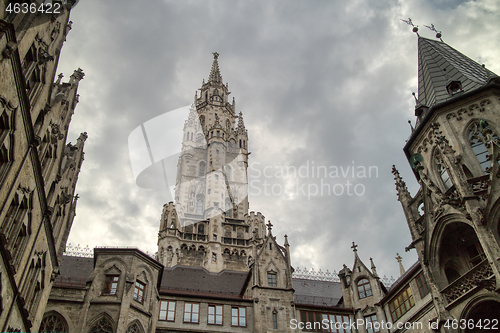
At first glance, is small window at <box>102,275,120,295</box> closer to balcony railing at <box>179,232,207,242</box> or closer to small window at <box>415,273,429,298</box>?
small window at <box>415,273,429,298</box>

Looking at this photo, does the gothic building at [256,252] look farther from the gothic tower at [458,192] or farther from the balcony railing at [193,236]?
the balcony railing at [193,236]

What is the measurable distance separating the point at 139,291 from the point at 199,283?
8.27 meters

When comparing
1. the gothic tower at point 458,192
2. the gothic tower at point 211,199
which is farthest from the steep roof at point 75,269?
the gothic tower at point 458,192

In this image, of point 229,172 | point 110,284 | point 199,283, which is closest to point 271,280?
point 199,283

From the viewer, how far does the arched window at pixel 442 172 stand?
26719mm

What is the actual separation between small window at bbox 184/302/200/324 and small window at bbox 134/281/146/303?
160 inches

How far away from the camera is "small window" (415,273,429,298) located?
26.6m

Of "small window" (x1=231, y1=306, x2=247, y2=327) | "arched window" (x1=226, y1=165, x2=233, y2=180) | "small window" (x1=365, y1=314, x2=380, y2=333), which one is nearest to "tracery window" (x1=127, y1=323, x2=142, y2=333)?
"small window" (x1=231, y1=306, x2=247, y2=327)

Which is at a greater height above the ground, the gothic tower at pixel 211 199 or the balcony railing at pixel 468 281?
the gothic tower at pixel 211 199

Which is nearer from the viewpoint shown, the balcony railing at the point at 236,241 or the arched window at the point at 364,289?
the arched window at the point at 364,289

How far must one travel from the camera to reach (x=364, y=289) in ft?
114

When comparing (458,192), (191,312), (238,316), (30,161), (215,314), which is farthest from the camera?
(238,316)

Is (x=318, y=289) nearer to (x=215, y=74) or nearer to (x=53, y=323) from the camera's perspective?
(x=53, y=323)

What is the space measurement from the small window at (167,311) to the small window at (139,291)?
2.78 m
